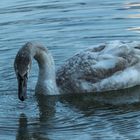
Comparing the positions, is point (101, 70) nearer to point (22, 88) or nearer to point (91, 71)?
point (91, 71)

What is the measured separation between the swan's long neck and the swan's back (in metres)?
0.17

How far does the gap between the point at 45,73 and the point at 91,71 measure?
31.5 inches

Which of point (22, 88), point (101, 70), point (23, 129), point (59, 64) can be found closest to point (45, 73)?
point (101, 70)

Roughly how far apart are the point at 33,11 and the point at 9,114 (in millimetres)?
7289

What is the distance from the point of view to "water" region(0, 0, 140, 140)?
36.0 feet

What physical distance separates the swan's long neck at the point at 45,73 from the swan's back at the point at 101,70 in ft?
0.57

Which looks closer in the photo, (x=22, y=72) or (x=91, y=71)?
(x=22, y=72)

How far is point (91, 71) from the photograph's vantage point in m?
13.2

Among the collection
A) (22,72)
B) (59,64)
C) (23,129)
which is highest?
(22,72)

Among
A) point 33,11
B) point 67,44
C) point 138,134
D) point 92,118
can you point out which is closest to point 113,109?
point 92,118

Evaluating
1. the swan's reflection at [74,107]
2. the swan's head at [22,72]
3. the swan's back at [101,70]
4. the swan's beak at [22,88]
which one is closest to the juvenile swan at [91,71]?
the swan's back at [101,70]

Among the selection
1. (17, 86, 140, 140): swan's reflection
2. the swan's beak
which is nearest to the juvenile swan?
(17, 86, 140, 140): swan's reflection

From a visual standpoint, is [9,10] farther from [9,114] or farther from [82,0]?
[9,114]

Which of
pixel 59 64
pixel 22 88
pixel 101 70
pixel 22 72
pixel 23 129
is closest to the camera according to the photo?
pixel 23 129
